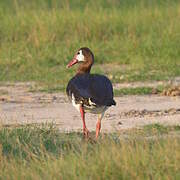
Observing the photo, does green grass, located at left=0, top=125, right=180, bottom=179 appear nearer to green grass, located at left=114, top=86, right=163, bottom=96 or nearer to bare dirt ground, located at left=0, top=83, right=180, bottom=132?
bare dirt ground, located at left=0, top=83, right=180, bottom=132

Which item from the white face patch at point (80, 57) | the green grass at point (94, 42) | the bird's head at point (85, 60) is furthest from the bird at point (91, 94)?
the green grass at point (94, 42)

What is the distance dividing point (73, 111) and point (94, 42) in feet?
14.9

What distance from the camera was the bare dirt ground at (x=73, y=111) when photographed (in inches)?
388

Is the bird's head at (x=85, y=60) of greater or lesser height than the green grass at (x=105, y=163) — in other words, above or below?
above

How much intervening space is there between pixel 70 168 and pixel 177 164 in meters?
0.79

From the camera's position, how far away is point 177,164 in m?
6.54

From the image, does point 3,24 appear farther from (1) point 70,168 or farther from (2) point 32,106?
(1) point 70,168

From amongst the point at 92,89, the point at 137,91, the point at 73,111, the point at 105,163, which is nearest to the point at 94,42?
the point at 137,91

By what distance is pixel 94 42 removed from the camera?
602 inches

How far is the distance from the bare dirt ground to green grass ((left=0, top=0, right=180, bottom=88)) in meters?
1.00

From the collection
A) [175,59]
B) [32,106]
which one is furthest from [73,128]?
[175,59]

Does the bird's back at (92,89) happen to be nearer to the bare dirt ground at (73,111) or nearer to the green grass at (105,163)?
the bare dirt ground at (73,111)

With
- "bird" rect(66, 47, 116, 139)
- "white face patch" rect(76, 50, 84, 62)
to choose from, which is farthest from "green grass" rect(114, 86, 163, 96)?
"bird" rect(66, 47, 116, 139)

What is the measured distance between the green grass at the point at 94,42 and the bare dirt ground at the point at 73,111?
3.28ft
